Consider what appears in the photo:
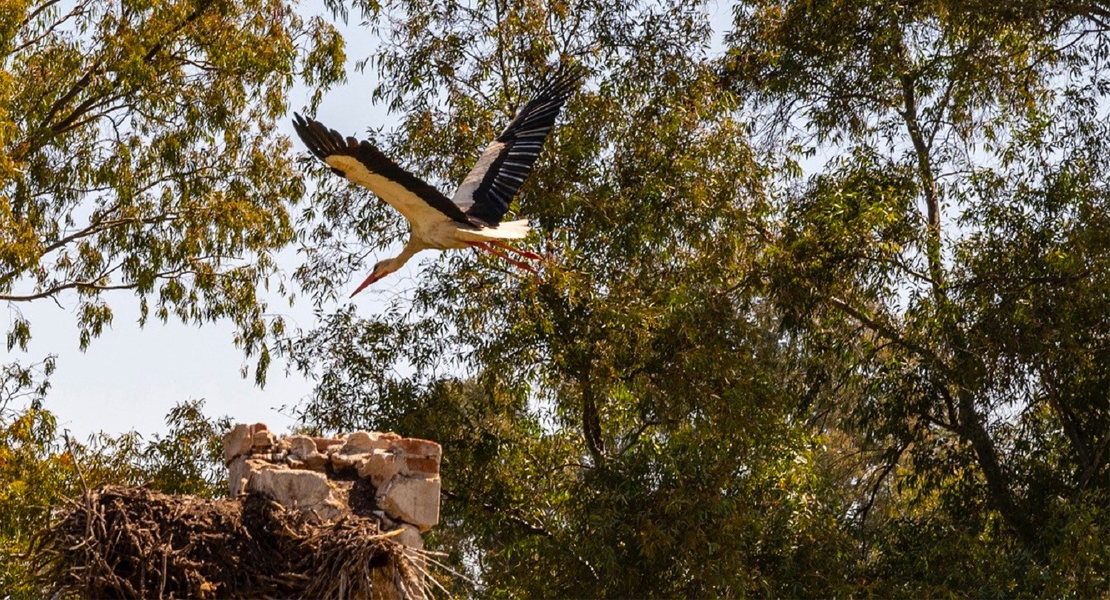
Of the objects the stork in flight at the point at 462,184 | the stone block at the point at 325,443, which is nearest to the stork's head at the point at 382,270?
the stork in flight at the point at 462,184

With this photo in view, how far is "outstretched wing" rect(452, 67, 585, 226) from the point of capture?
983cm

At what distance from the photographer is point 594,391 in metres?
11.4

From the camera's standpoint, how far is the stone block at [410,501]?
7.14 meters

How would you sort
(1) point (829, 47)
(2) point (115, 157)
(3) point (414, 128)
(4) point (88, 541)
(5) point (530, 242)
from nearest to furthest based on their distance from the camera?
(4) point (88, 541), (5) point (530, 242), (3) point (414, 128), (1) point (829, 47), (2) point (115, 157)

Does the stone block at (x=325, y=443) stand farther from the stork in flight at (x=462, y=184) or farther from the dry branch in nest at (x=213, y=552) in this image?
the stork in flight at (x=462, y=184)

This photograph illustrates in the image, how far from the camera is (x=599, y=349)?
1130cm

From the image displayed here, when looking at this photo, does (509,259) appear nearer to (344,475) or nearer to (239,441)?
(344,475)

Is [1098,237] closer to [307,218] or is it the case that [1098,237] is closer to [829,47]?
[829,47]

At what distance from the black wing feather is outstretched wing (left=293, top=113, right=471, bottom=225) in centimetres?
30

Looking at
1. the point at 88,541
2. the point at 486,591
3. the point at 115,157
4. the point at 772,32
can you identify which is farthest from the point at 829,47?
the point at 88,541

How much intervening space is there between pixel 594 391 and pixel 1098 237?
3.40 meters

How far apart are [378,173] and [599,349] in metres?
3.03

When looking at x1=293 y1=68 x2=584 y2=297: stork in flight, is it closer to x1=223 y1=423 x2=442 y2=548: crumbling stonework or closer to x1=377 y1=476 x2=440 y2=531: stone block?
x1=223 y1=423 x2=442 y2=548: crumbling stonework

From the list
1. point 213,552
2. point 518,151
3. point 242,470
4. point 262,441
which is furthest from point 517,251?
point 213,552
